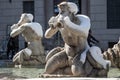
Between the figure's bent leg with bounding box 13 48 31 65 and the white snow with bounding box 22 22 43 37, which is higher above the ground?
the white snow with bounding box 22 22 43 37

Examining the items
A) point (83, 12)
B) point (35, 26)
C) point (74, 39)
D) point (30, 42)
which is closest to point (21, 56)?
point (30, 42)

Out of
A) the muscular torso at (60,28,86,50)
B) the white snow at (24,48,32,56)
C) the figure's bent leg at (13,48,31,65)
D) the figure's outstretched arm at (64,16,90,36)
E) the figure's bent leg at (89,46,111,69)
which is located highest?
the figure's outstretched arm at (64,16,90,36)

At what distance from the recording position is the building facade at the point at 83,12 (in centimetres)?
2924

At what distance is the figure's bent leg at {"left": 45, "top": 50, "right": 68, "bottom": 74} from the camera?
8.78m

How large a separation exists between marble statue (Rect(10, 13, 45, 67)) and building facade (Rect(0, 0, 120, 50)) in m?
13.1

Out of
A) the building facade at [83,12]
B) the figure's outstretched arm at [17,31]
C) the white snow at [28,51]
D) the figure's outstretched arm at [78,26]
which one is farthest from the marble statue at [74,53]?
the building facade at [83,12]

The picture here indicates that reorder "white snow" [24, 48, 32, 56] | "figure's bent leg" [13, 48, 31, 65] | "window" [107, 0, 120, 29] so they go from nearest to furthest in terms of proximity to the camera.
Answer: "figure's bent leg" [13, 48, 31, 65]
"white snow" [24, 48, 32, 56]
"window" [107, 0, 120, 29]

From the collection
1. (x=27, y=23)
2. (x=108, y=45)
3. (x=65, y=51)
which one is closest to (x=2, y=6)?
(x=108, y=45)

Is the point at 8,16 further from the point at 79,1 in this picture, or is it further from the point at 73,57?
the point at 73,57

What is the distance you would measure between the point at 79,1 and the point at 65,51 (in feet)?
73.1

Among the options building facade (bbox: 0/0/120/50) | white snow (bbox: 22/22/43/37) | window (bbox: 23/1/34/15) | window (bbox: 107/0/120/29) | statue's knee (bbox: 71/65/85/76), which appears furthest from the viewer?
window (bbox: 23/1/34/15)

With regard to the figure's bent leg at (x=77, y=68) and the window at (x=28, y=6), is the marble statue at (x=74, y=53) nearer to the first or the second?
the figure's bent leg at (x=77, y=68)

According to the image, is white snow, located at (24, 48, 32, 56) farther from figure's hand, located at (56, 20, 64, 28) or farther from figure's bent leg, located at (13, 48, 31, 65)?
figure's hand, located at (56, 20, 64, 28)

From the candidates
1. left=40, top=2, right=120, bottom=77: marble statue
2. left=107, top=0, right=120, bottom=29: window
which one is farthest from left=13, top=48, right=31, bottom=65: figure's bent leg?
left=107, top=0, right=120, bottom=29: window
